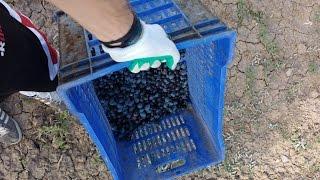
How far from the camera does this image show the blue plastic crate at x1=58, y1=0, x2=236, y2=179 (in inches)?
53.7

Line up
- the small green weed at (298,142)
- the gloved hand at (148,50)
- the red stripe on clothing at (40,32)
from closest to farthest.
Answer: the gloved hand at (148,50) < the red stripe on clothing at (40,32) < the small green weed at (298,142)

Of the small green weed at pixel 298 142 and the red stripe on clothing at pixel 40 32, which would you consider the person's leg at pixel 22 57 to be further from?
the small green weed at pixel 298 142

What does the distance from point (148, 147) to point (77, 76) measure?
0.71 meters

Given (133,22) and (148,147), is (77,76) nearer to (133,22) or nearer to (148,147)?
(133,22)

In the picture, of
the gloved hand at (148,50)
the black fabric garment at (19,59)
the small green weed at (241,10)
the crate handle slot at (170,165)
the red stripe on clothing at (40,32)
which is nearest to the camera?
the gloved hand at (148,50)

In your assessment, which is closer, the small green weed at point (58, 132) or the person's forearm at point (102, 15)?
the person's forearm at point (102, 15)

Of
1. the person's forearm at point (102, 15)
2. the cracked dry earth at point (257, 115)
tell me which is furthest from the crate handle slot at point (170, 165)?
the person's forearm at point (102, 15)

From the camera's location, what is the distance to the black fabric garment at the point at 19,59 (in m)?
1.55

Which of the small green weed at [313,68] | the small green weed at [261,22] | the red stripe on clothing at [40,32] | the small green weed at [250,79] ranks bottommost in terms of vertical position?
the small green weed at [250,79]

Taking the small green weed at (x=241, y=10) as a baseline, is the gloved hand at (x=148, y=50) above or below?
above

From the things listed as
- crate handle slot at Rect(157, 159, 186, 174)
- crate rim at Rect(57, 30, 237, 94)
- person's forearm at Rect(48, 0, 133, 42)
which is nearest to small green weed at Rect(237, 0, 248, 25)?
crate handle slot at Rect(157, 159, 186, 174)

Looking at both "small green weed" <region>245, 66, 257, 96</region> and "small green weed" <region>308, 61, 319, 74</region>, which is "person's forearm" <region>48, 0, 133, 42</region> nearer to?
"small green weed" <region>245, 66, 257, 96</region>

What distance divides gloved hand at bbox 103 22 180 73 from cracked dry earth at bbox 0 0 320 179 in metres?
0.83

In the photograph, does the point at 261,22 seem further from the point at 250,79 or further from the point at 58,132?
the point at 58,132
